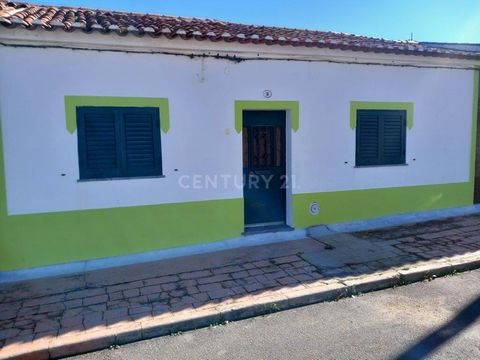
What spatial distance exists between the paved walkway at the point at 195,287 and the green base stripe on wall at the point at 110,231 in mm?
383

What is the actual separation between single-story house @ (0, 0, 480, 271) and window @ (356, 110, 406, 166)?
→ 31 mm

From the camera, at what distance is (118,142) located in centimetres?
593

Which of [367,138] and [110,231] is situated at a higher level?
[367,138]

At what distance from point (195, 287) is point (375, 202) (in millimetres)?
4518

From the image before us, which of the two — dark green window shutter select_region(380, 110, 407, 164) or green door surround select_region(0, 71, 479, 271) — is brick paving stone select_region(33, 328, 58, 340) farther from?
dark green window shutter select_region(380, 110, 407, 164)

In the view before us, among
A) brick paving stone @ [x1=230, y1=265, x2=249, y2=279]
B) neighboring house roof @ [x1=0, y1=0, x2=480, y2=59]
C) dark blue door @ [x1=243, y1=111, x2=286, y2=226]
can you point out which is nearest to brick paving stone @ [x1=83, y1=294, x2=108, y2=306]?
brick paving stone @ [x1=230, y1=265, x2=249, y2=279]

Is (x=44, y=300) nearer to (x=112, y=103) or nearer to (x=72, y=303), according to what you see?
(x=72, y=303)

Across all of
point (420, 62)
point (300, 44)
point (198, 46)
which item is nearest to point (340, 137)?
point (300, 44)

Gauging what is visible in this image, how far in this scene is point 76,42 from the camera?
217 inches

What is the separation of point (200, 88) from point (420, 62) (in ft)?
15.7

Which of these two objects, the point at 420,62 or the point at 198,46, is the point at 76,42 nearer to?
the point at 198,46

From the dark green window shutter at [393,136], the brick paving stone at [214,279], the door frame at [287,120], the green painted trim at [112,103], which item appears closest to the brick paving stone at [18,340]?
the brick paving stone at [214,279]

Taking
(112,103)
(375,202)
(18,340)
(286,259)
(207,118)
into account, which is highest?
(112,103)

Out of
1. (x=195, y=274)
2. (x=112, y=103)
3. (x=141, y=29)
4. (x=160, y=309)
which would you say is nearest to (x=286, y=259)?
(x=195, y=274)
